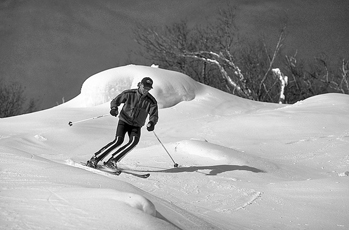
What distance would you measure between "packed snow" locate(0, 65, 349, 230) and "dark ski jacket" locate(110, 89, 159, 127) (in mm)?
766

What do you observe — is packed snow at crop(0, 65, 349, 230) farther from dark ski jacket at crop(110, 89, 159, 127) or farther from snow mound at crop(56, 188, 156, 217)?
dark ski jacket at crop(110, 89, 159, 127)

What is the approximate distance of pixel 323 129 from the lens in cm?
1064

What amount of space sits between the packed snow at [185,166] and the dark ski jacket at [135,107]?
0.77 meters

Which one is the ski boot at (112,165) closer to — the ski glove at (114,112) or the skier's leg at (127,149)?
the skier's leg at (127,149)

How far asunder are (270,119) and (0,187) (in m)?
8.86

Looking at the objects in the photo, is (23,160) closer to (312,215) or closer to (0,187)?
(0,187)

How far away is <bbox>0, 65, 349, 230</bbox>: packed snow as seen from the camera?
280cm

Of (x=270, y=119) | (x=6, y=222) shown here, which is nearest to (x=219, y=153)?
(x=270, y=119)

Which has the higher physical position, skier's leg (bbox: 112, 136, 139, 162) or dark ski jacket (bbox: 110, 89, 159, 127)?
dark ski jacket (bbox: 110, 89, 159, 127)

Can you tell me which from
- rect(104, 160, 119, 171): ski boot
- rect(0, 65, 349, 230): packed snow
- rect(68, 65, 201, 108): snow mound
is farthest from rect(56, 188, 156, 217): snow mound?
A: rect(68, 65, 201, 108): snow mound

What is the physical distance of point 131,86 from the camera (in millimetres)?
13516

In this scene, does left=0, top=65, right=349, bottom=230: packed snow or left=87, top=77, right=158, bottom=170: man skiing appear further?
left=87, top=77, right=158, bottom=170: man skiing

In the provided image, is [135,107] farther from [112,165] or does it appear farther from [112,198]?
[112,198]

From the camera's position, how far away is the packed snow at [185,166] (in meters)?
2.80
